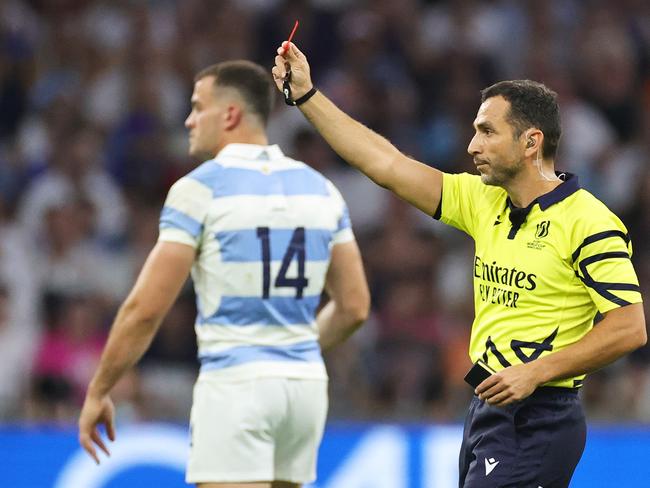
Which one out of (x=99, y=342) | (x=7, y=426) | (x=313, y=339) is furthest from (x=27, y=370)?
(x=313, y=339)

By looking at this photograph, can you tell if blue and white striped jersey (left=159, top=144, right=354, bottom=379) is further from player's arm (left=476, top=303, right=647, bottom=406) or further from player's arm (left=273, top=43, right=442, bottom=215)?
player's arm (left=476, top=303, right=647, bottom=406)

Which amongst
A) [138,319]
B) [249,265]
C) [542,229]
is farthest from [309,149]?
[542,229]

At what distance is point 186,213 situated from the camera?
490 centimetres

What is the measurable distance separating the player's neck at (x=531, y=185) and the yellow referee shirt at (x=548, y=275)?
0.11 feet

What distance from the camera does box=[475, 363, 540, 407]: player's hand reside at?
3.98 metres

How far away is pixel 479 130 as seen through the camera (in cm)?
426

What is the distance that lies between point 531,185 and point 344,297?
1.43 meters

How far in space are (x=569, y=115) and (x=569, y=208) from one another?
5.90 meters

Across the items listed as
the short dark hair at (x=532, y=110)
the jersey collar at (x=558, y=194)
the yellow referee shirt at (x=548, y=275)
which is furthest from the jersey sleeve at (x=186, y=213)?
the jersey collar at (x=558, y=194)

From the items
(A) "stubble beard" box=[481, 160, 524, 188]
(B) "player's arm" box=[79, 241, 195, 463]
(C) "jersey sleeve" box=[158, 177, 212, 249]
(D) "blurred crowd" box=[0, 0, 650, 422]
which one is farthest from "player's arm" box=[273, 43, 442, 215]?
(D) "blurred crowd" box=[0, 0, 650, 422]

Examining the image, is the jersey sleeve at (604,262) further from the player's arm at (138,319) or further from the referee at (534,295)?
the player's arm at (138,319)

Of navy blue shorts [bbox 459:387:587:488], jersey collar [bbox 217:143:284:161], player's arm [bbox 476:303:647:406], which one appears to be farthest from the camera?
jersey collar [bbox 217:143:284:161]

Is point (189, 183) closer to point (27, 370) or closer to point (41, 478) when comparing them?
point (41, 478)

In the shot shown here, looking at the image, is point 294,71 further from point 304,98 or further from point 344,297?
point 344,297
